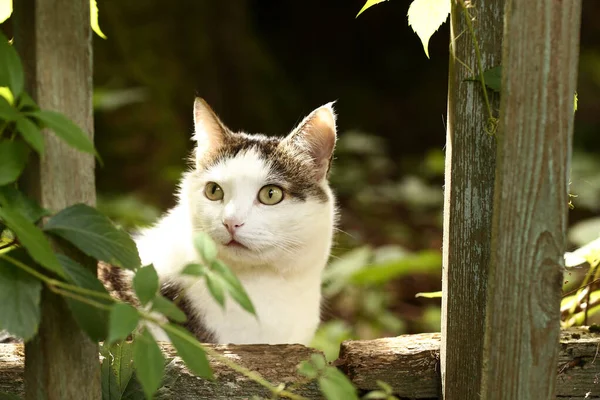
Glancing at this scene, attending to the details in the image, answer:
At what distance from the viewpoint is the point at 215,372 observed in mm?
1804

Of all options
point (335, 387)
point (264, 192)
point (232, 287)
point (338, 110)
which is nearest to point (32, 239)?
point (232, 287)

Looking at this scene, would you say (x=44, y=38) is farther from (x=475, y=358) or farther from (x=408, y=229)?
(x=408, y=229)

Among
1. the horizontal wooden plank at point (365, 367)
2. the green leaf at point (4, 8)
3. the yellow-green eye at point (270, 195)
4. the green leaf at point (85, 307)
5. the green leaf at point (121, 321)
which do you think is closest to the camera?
the green leaf at point (121, 321)

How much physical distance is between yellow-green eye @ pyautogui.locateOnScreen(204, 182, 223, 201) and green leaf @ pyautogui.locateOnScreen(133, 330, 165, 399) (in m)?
1.15

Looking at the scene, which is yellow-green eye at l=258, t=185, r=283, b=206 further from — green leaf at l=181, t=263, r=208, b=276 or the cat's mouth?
green leaf at l=181, t=263, r=208, b=276

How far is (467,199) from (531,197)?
12.0 inches

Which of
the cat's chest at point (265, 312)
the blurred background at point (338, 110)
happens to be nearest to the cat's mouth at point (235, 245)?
the cat's chest at point (265, 312)

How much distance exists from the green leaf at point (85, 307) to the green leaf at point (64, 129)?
0.24m

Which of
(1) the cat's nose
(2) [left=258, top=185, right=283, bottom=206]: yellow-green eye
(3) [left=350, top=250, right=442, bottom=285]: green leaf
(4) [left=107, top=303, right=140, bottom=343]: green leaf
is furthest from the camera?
(3) [left=350, top=250, right=442, bottom=285]: green leaf

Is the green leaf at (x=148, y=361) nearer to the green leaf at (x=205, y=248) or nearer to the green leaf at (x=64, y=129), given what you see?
the green leaf at (x=205, y=248)

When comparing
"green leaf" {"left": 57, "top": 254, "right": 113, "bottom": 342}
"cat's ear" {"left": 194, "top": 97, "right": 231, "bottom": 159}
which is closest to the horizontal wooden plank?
"green leaf" {"left": 57, "top": 254, "right": 113, "bottom": 342}

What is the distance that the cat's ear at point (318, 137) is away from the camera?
233cm

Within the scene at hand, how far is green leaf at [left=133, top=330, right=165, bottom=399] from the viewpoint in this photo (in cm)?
115

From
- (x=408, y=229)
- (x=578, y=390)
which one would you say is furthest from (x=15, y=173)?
(x=408, y=229)
